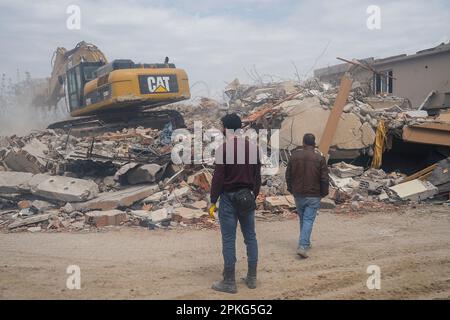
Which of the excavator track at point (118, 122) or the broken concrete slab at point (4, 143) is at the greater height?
the excavator track at point (118, 122)

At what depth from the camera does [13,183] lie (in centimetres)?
923

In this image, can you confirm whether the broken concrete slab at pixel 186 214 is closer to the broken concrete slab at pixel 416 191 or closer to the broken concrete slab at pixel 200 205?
the broken concrete slab at pixel 200 205

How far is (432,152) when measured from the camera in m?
10.7

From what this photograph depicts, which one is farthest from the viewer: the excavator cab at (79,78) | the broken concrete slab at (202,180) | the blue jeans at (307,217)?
the excavator cab at (79,78)

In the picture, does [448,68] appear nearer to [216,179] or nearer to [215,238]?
[215,238]

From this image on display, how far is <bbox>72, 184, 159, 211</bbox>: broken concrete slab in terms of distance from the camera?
27.7ft

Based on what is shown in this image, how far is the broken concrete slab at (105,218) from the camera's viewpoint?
7668 mm

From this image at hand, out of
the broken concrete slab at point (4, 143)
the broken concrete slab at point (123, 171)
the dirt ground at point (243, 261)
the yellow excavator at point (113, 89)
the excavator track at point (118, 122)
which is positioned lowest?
the dirt ground at point (243, 261)

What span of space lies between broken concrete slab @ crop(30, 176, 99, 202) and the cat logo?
14.1ft

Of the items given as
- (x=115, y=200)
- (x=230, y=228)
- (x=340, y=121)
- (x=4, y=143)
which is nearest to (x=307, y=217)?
(x=230, y=228)

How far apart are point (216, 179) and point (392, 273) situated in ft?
7.33

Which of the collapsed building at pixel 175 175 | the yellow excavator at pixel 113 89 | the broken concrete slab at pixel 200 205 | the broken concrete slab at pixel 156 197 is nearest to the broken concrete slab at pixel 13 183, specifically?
the collapsed building at pixel 175 175

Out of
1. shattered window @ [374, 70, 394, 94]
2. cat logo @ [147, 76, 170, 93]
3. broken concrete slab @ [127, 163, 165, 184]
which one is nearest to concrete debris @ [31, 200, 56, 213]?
broken concrete slab @ [127, 163, 165, 184]
